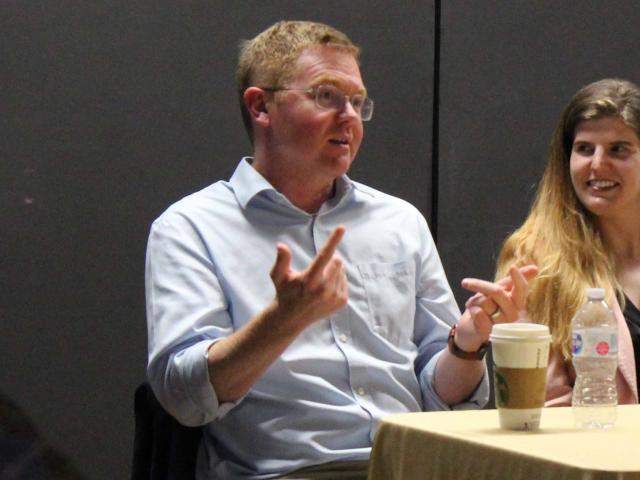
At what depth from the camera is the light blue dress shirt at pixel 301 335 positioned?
7.47 feet

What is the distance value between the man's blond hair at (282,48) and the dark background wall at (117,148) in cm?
85

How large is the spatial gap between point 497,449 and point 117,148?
1.99 m

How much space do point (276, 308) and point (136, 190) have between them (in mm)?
1427

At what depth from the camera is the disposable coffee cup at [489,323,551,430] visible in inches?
68.0

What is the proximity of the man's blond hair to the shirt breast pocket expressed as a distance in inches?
19.0

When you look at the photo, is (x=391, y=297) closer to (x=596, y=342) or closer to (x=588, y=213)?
(x=596, y=342)

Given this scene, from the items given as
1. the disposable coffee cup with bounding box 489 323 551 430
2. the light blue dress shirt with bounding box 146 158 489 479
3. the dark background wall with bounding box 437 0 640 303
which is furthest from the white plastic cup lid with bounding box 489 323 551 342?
the dark background wall with bounding box 437 0 640 303

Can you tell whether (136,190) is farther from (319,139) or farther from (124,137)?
(319,139)

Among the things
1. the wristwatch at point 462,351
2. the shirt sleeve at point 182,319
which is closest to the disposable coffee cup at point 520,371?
the wristwatch at point 462,351

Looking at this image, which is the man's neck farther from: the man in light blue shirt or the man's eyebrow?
the man's eyebrow

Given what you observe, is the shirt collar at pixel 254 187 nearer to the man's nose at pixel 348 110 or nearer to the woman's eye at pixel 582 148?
the man's nose at pixel 348 110

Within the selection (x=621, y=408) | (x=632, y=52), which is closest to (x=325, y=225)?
(x=621, y=408)

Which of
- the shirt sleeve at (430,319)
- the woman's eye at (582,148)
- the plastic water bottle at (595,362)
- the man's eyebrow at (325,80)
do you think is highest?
the man's eyebrow at (325,80)

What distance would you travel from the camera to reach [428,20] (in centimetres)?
374
